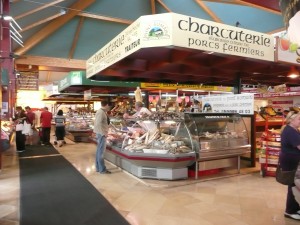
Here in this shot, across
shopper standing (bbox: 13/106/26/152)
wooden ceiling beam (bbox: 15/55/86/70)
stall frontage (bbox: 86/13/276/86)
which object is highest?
wooden ceiling beam (bbox: 15/55/86/70)

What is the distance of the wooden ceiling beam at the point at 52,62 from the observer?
12.9m

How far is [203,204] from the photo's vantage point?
163 inches

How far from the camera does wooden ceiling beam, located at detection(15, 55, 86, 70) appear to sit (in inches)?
508

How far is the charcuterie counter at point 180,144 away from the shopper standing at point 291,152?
1.96 metres

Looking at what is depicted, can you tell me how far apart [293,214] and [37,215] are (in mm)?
3558

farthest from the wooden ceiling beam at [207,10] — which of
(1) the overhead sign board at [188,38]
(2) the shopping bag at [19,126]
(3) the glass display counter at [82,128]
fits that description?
(2) the shopping bag at [19,126]

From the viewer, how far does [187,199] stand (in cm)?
435

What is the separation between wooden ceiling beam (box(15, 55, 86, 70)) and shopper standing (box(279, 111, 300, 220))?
39.6 feet

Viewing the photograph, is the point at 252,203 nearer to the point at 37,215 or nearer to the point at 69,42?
the point at 37,215

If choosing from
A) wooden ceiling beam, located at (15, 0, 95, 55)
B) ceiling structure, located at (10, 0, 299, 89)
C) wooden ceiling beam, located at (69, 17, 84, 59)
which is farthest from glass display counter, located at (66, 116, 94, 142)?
wooden ceiling beam, located at (15, 0, 95, 55)

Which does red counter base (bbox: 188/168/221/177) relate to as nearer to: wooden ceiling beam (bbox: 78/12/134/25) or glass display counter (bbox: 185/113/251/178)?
glass display counter (bbox: 185/113/251/178)

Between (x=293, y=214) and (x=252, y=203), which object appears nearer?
(x=293, y=214)

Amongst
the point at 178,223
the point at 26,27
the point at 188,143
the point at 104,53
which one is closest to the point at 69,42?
the point at 26,27

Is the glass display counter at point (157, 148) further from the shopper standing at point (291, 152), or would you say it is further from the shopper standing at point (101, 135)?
the shopper standing at point (291, 152)
